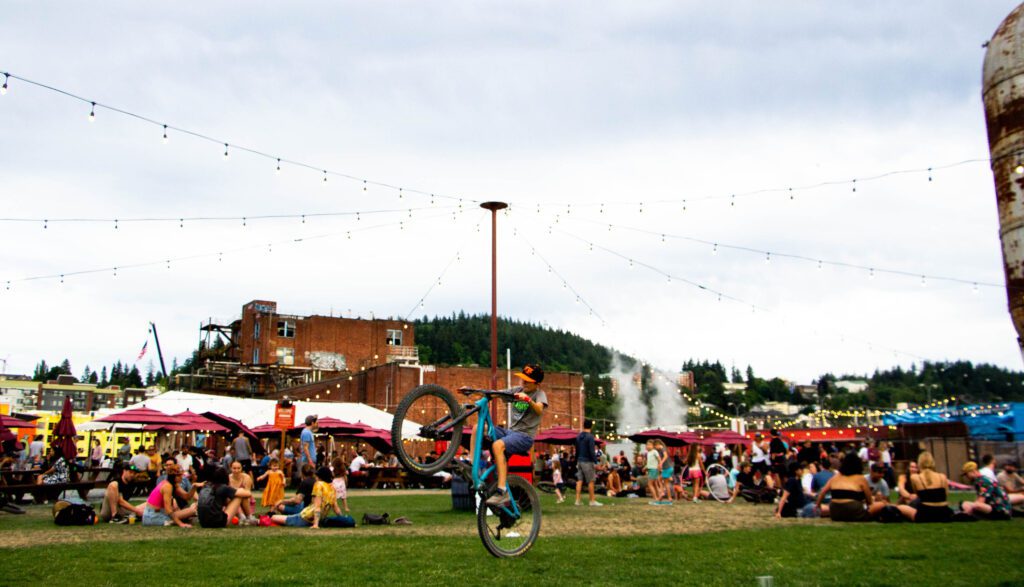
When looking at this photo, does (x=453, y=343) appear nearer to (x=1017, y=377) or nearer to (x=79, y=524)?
(x=1017, y=377)

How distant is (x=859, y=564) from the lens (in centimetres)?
852

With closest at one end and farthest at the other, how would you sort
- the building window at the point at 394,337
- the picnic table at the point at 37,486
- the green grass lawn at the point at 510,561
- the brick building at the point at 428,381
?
the green grass lawn at the point at 510,561
the picnic table at the point at 37,486
the brick building at the point at 428,381
the building window at the point at 394,337

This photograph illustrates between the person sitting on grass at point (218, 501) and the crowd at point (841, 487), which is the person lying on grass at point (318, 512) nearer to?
the person sitting on grass at point (218, 501)

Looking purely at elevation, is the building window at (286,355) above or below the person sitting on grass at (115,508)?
above

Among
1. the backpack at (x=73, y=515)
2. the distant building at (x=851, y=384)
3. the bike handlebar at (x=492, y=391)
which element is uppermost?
the distant building at (x=851, y=384)

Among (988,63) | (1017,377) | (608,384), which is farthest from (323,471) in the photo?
(1017,377)

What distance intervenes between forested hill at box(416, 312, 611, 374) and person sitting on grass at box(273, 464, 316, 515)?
91300 mm

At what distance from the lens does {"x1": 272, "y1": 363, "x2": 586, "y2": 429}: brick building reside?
207 ft

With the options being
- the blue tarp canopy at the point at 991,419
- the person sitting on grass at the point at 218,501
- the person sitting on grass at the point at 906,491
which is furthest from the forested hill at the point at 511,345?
the person sitting on grass at the point at 218,501

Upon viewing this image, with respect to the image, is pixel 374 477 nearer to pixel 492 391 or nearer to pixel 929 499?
pixel 929 499

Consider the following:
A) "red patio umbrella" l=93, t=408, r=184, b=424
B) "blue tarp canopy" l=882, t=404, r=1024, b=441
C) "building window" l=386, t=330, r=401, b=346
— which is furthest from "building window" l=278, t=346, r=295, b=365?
"blue tarp canopy" l=882, t=404, r=1024, b=441

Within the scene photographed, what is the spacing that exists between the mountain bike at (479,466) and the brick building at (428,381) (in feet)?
176

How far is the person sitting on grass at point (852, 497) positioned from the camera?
14141 millimetres

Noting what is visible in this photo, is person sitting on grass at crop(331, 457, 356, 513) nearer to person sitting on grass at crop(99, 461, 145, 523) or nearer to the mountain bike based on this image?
person sitting on grass at crop(99, 461, 145, 523)
